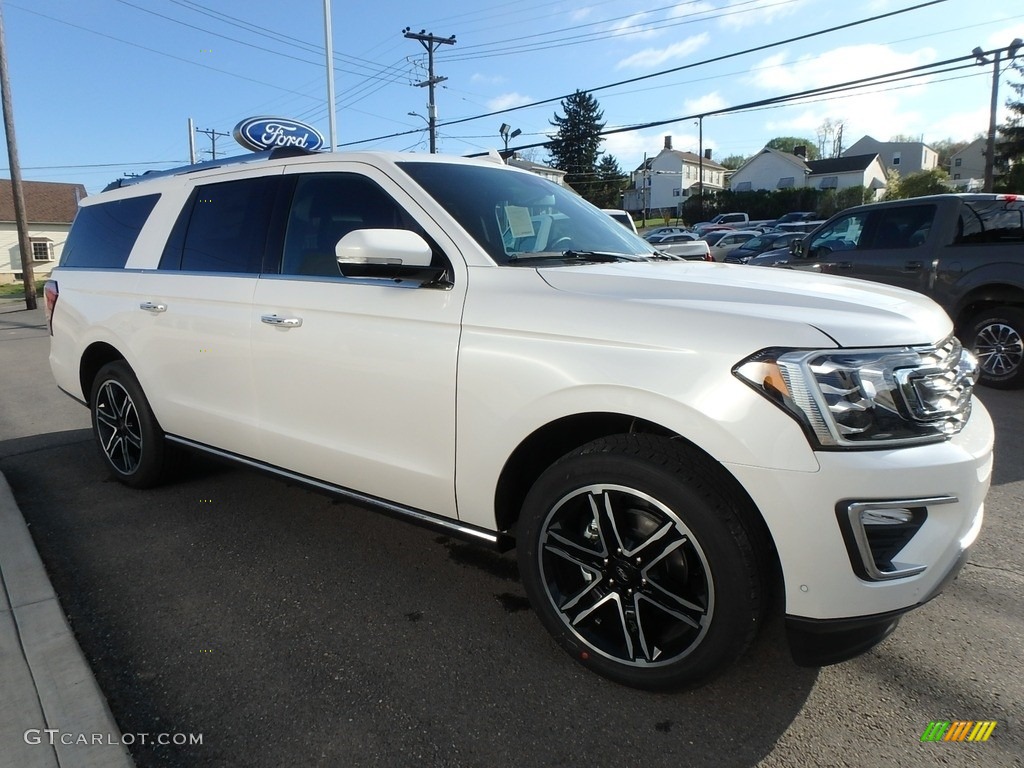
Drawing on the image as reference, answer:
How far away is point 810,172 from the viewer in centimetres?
7175

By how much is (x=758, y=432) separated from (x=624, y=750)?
1065mm

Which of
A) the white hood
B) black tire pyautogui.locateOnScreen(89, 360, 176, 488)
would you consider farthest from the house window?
the white hood

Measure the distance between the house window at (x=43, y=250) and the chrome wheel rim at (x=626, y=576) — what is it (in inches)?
2258

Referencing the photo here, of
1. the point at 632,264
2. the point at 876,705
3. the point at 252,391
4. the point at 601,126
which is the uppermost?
the point at 601,126

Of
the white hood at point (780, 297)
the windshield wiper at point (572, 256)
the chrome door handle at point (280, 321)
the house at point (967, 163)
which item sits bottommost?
the chrome door handle at point (280, 321)

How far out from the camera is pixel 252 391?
135 inches

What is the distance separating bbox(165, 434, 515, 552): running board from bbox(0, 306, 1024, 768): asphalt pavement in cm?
41

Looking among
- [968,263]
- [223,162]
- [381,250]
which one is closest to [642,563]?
[381,250]

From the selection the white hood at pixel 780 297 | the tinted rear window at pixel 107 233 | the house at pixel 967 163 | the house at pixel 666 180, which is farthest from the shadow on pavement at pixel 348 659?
the house at pixel 967 163

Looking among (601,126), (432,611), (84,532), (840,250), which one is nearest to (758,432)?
(432,611)

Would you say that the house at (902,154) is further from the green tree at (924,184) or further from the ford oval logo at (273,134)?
the ford oval logo at (273,134)

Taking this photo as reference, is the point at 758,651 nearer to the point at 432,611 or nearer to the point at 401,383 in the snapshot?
the point at 432,611

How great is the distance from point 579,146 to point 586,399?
65.5 metres

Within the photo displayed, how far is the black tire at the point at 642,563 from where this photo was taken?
6.85 ft
